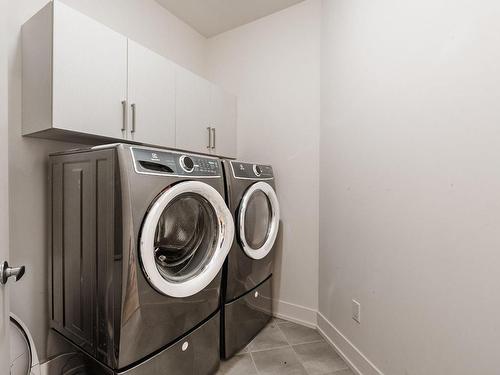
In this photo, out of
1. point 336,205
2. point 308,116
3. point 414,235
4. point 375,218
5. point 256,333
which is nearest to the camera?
point 414,235

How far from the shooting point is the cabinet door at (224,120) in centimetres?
224

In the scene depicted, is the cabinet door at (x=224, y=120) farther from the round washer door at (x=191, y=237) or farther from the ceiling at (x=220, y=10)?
the round washer door at (x=191, y=237)

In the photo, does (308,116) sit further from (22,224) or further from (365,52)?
(22,224)

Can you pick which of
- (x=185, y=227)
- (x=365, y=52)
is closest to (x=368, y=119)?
(x=365, y=52)

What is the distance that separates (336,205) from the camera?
1.84 metres

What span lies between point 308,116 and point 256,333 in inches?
69.1

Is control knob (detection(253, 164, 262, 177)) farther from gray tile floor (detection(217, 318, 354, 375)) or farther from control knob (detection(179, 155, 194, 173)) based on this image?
gray tile floor (detection(217, 318, 354, 375))

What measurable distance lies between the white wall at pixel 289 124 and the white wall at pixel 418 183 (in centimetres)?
31

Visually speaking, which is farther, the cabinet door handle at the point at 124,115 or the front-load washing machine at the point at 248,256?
the front-load washing machine at the point at 248,256

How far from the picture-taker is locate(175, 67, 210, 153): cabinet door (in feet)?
6.20

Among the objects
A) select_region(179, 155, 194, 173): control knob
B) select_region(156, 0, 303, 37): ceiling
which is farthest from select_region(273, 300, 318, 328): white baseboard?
select_region(156, 0, 303, 37): ceiling

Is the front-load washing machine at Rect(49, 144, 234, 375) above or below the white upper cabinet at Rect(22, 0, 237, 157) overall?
below

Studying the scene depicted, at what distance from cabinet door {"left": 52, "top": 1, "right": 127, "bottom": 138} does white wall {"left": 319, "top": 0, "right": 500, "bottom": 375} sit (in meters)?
1.42

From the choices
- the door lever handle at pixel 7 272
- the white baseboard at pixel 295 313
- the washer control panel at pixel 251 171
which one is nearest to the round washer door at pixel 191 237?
the washer control panel at pixel 251 171
